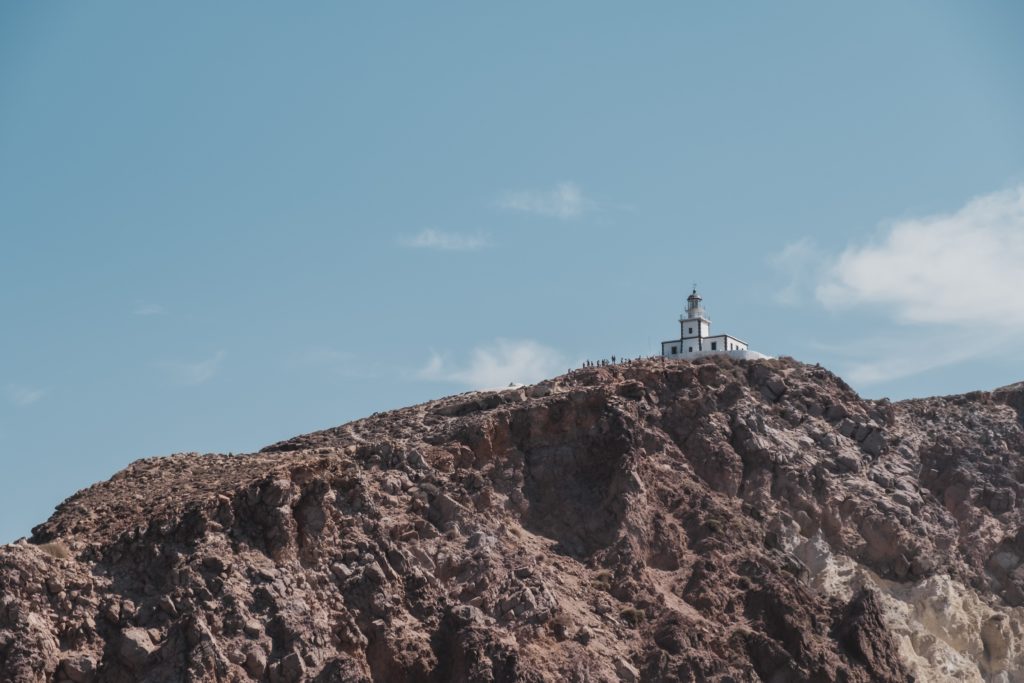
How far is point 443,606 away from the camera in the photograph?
223ft

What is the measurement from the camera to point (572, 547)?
74438mm

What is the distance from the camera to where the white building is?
98500mm

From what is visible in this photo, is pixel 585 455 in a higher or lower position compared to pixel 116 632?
higher

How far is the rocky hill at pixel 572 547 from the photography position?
208 feet

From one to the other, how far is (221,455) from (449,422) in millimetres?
8115

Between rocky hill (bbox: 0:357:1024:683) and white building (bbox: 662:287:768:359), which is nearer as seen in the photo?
rocky hill (bbox: 0:357:1024:683)

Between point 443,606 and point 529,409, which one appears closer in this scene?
point 443,606

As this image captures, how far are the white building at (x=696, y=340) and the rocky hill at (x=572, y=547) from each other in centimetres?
879

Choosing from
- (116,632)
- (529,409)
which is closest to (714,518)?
(529,409)

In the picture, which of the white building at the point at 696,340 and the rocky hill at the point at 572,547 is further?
the white building at the point at 696,340

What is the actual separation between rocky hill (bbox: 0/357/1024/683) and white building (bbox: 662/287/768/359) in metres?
8.79

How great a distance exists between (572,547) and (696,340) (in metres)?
28.1

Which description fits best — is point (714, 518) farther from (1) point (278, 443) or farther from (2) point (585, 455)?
(1) point (278, 443)

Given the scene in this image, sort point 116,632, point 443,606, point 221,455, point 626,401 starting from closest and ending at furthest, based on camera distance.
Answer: point 116,632 → point 443,606 → point 221,455 → point 626,401
